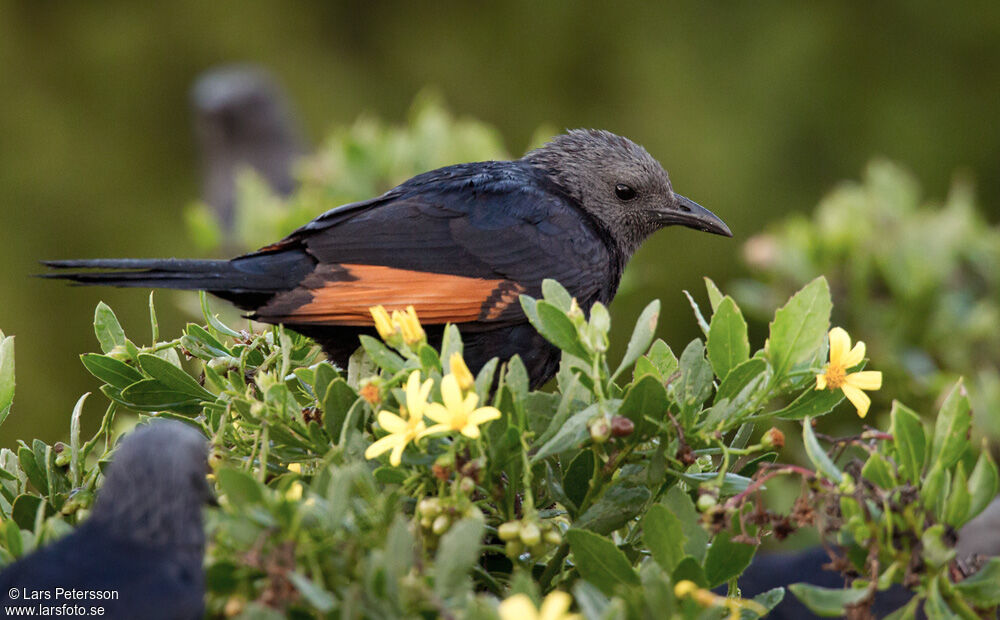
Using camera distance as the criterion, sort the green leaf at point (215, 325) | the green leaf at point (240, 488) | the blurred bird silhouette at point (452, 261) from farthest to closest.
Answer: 1. the blurred bird silhouette at point (452, 261)
2. the green leaf at point (215, 325)
3. the green leaf at point (240, 488)

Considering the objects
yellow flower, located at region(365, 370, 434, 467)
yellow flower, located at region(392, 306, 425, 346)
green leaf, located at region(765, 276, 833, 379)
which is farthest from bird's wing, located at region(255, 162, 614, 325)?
green leaf, located at region(765, 276, 833, 379)

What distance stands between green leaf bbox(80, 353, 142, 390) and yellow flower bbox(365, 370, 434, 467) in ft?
1.98

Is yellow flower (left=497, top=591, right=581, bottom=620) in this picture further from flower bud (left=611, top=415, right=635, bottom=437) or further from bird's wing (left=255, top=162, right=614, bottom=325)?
bird's wing (left=255, top=162, right=614, bottom=325)

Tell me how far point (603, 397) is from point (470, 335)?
0.75m

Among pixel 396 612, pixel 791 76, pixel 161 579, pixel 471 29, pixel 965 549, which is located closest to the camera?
pixel 396 612

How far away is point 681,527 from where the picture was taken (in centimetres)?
141

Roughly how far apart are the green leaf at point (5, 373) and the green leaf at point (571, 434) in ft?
2.92

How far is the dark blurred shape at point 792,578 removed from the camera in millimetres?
2494

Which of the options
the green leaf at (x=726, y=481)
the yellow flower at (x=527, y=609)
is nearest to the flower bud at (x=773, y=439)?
the green leaf at (x=726, y=481)

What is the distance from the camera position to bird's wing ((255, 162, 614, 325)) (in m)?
2.06

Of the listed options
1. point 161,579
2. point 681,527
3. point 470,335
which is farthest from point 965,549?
point 161,579

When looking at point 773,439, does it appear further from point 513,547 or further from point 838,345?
point 513,547

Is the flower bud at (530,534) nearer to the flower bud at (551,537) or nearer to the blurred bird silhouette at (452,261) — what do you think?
the flower bud at (551,537)

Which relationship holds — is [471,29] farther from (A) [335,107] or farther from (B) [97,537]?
(B) [97,537]
